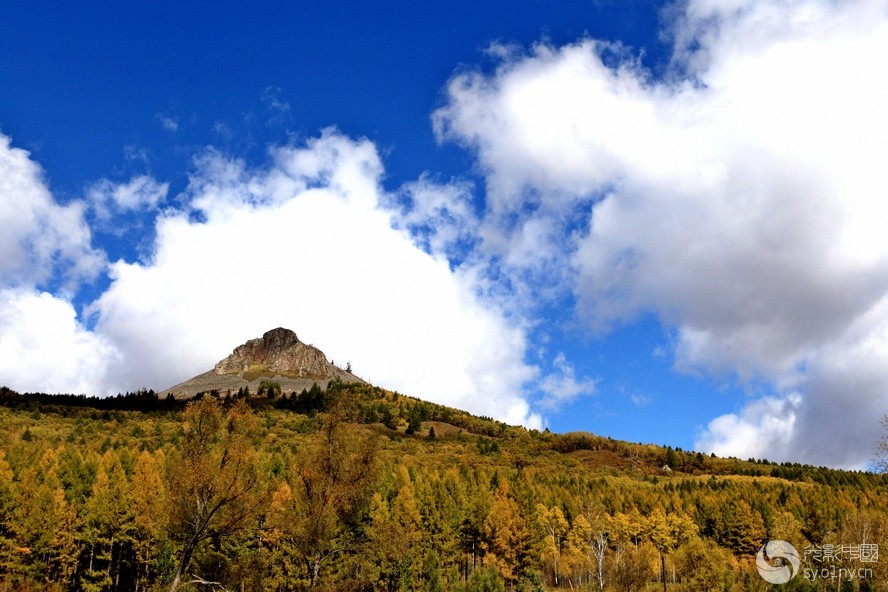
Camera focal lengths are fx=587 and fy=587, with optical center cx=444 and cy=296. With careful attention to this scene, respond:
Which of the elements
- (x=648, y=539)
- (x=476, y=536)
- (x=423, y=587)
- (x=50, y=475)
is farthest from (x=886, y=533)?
(x=50, y=475)

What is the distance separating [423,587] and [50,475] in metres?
45.3

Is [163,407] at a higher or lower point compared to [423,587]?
higher

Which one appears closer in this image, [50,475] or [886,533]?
[50,475]

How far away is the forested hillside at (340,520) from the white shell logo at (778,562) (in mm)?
1931

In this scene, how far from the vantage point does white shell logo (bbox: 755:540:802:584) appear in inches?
3022

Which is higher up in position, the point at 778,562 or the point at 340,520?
the point at 340,520

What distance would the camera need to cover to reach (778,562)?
8512 cm

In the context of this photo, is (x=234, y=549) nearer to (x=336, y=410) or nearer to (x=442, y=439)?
(x=336, y=410)

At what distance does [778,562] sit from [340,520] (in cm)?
7897

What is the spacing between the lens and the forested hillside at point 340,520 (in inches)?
1281

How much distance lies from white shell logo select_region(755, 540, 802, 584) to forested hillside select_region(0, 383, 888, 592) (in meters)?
1.93

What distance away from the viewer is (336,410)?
33.9 meters

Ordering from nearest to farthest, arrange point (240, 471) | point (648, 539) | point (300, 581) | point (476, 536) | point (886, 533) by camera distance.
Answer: point (240, 471) → point (300, 581) → point (886, 533) → point (476, 536) → point (648, 539)

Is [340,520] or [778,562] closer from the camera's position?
[340,520]
